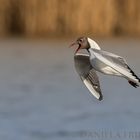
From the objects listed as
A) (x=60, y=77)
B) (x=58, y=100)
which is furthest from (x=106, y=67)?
(x=60, y=77)

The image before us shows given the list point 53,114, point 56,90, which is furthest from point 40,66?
point 53,114

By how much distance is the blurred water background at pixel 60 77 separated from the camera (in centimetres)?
411

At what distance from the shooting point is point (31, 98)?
5.88m

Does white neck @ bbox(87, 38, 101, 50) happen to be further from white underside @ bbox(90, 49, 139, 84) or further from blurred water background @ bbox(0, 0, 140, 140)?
blurred water background @ bbox(0, 0, 140, 140)

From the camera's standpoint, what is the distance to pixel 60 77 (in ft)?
21.5

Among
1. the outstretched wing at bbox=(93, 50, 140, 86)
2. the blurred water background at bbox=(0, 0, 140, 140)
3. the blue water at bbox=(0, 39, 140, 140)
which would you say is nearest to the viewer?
the outstretched wing at bbox=(93, 50, 140, 86)

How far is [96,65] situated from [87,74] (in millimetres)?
60

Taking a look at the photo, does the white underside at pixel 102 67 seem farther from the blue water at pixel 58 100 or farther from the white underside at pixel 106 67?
the blue water at pixel 58 100

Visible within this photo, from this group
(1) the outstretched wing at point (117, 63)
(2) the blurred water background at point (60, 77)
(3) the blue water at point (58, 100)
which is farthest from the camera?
(3) the blue water at point (58, 100)

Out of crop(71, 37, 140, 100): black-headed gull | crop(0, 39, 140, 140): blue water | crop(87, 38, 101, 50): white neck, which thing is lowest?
crop(0, 39, 140, 140): blue water

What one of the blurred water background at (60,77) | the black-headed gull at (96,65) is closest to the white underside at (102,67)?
the black-headed gull at (96,65)

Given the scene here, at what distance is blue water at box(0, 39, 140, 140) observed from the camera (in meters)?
4.39

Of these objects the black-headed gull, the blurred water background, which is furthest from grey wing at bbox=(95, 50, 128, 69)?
the blurred water background

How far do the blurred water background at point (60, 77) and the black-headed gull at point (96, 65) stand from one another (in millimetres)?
1614
